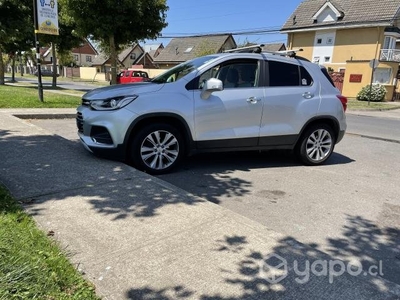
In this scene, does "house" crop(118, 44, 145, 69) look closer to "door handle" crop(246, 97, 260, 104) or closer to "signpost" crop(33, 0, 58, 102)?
"signpost" crop(33, 0, 58, 102)

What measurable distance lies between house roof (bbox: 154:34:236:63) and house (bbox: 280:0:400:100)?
1457cm

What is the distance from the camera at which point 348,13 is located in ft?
106

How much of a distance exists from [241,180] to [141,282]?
306 cm

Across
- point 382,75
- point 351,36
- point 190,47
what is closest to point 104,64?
point 190,47

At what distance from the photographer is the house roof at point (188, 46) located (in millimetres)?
49031

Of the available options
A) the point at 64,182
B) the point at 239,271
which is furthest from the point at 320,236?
the point at 64,182

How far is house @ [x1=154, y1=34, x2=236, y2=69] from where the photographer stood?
4891 centimetres

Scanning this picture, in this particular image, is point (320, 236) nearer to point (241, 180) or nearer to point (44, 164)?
point (241, 180)

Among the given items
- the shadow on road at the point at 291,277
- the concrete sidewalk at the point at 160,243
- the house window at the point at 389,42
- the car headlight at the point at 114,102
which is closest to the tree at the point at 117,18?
the car headlight at the point at 114,102

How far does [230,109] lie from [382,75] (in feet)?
89.9

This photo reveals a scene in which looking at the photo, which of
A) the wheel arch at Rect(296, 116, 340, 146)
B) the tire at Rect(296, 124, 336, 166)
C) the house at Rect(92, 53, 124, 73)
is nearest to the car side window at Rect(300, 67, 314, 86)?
the wheel arch at Rect(296, 116, 340, 146)

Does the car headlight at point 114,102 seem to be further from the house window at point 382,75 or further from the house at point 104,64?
the house at point 104,64

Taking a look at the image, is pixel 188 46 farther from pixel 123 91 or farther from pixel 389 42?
pixel 123 91

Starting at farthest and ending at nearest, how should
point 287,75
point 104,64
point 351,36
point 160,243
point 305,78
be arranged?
point 104,64 → point 351,36 → point 305,78 → point 287,75 → point 160,243
